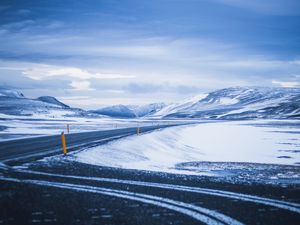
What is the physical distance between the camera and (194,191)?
9.16 m

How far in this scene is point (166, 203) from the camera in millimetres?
7793

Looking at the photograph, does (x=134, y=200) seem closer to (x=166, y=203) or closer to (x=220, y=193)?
(x=166, y=203)

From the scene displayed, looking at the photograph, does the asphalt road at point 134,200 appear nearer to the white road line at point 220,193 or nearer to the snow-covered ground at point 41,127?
the white road line at point 220,193

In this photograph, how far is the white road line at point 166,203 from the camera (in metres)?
6.61

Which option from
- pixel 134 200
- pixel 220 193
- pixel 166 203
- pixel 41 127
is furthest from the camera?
pixel 41 127

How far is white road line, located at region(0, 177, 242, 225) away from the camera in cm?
661

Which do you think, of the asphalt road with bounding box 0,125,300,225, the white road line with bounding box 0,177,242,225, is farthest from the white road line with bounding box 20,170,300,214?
the white road line with bounding box 0,177,242,225

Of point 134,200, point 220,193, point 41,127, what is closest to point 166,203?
point 134,200

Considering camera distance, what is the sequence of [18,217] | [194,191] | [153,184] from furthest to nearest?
[153,184] → [194,191] → [18,217]

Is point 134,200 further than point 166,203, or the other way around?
point 134,200

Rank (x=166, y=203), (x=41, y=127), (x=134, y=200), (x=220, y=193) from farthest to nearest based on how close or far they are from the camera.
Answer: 1. (x=41, y=127)
2. (x=220, y=193)
3. (x=134, y=200)
4. (x=166, y=203)

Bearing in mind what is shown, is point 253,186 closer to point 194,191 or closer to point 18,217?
point 194,191

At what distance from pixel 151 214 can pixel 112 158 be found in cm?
1086

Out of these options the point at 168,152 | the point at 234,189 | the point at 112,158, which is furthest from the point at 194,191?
the point at 168,152
